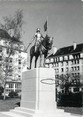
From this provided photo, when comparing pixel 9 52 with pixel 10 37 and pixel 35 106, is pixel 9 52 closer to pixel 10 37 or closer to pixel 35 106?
pixel 10 37

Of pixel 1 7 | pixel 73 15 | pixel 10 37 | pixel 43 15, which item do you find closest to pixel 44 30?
pixel 43 15

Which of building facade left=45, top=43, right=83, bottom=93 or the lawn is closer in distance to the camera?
the lawn

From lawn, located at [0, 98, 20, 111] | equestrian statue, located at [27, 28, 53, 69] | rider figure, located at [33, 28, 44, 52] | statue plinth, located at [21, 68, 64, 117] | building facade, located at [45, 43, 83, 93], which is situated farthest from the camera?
building facade, located at [45, 43, 83, 93]

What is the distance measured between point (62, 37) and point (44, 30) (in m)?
1.21

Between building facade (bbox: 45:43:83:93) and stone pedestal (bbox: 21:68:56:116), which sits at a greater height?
building facade (bbox: 45:43:83:93)

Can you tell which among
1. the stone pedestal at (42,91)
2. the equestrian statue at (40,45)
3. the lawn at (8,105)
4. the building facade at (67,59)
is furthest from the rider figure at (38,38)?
the building facade at (67,59)

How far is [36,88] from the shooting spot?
977 cm

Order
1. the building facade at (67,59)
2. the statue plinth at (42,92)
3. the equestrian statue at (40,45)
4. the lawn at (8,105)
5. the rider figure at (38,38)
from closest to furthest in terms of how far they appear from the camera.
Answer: the statue plinth at (42,92) → the equestrian statue at (40,45) → the rider figure at (38,38) → the lawn at (8,105) → the building facade at (67,59)

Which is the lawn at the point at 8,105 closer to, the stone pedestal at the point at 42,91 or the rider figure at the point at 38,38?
the stone pedestal at the point at 42,91

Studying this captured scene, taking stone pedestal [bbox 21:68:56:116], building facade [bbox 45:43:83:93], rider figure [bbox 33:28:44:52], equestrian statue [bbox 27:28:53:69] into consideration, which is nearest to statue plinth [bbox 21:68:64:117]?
stone pedestal [bbox 21:68:56:116]

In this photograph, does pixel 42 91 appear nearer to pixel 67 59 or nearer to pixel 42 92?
pixel 42 92

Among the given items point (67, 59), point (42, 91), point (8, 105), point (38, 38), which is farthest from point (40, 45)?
point (67, 59)

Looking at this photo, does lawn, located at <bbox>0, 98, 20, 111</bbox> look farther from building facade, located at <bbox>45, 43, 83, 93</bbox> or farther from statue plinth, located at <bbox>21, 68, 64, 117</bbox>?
building facade, located at <bbox>45, 43, 83, 93</bbox>

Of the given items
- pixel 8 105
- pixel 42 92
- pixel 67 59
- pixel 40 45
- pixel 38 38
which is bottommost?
pixel 8 105
